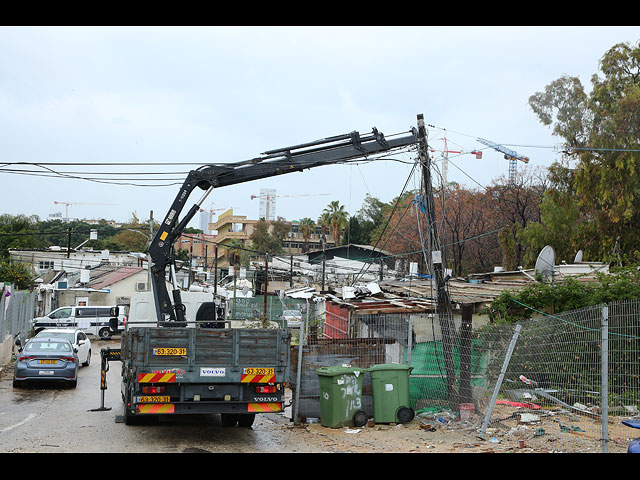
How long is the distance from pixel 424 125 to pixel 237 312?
36543 millimetres

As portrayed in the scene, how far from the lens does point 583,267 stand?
82.4ft

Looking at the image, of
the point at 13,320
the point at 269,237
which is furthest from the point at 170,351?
the point at 269,237

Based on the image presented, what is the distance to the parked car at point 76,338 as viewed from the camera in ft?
80.4

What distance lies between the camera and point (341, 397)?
44.1 ft

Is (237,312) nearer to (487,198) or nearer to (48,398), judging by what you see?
(487,198)

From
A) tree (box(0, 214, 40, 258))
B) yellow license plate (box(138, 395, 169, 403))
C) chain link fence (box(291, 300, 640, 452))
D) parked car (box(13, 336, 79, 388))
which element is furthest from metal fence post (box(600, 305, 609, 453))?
tree (box(0, 214, 40, 258))

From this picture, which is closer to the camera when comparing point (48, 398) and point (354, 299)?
point (48, 398)

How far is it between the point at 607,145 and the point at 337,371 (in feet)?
65.0

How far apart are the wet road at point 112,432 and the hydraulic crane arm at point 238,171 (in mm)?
2910

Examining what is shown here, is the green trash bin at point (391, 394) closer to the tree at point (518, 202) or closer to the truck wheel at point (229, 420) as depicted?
the truck wheel at point (229, 420)

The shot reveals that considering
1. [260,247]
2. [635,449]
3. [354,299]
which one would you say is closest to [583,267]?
[354,299]

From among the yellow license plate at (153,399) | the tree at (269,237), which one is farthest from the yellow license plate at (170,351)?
the tree at (269,237)

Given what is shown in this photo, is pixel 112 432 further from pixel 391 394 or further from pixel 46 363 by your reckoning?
pixel 46 363
